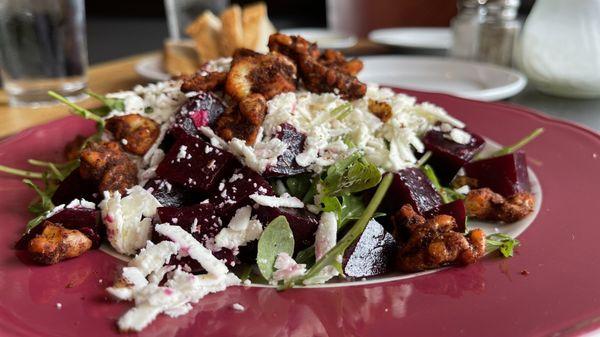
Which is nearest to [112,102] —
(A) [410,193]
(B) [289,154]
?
(B) [289,154]

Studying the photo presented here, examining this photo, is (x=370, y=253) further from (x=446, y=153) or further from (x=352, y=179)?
(x=446, y=153)

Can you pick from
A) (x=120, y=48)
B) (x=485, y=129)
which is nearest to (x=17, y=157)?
(x=485, y=129)

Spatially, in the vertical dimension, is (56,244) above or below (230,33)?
below

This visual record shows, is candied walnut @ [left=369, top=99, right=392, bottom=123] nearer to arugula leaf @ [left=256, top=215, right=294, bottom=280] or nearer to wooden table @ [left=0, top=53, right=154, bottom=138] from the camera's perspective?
arugula leaf @ [left=256, top=215, right=294, bottom=280]

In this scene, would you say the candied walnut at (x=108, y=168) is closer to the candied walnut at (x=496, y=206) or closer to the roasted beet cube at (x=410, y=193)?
the roasted beet cube at (x=410, y=193)

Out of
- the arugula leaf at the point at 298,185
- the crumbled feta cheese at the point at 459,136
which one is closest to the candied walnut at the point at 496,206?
the crumbled feta cheese at the point at 459,136

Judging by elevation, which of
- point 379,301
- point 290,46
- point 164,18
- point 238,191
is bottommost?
point 164,18

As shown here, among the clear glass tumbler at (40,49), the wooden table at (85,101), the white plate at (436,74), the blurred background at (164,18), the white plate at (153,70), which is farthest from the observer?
the blurred background at (164,18)
